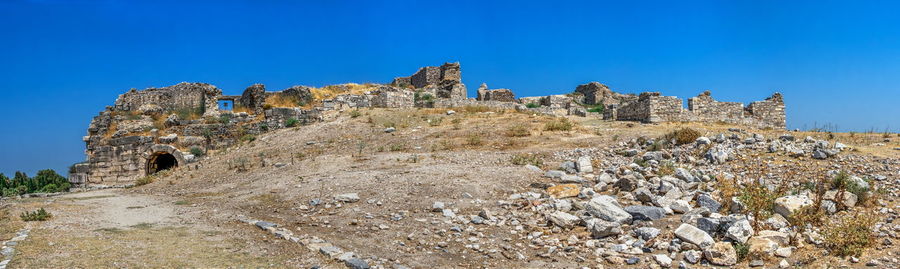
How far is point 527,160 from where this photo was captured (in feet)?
41.0

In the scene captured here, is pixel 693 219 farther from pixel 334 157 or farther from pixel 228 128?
pixel 228 128

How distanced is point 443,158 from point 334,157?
330 centimetres

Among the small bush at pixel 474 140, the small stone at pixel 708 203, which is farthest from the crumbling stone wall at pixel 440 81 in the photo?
the small stone at pixel 708 203

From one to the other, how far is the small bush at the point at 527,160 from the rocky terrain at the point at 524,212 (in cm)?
10

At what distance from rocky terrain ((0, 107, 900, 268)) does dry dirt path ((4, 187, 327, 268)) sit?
29 millimetres

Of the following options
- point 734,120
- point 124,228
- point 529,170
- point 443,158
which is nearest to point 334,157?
point 443,158

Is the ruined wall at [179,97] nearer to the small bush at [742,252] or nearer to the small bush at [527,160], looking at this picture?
the small bush at [527,160]

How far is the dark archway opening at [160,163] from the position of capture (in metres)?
19.7

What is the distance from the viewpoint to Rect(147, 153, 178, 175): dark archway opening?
19.7 m

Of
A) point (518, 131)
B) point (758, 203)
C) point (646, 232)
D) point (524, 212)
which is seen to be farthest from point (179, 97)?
point (758, 203)

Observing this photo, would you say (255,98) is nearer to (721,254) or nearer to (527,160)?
(527,160)

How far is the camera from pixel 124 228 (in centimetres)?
763

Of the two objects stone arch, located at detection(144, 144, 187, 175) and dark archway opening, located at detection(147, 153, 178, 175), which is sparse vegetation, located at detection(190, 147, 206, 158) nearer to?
stone arch, located at detection(144, 144, 187, 175)

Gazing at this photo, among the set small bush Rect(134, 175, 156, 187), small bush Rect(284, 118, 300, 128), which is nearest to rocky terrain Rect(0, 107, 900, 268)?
small bush Rect(134, 175, 156, 187)
